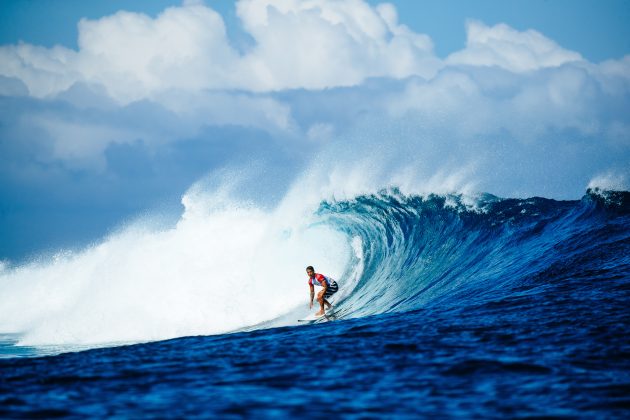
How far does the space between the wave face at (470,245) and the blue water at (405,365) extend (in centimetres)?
14

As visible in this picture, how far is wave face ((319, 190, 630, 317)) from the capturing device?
394 inches

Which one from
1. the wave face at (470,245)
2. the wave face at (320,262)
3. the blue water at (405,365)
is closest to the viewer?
the blue water at (405,365)

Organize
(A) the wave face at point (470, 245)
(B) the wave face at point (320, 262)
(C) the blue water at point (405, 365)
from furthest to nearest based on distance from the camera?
(B) the wave face at point (320, 262)
(A) the wave face at point (470, 245)
(C) the blue water at point (405, 365)

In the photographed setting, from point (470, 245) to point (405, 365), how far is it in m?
10.4

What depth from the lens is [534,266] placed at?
1082cm

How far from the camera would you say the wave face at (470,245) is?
10.0 meters

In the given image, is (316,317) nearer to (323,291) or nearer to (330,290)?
(323,291)

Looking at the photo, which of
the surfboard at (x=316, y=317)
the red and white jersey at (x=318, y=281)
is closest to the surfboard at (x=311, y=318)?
the surfboard at (x=316, y=317)

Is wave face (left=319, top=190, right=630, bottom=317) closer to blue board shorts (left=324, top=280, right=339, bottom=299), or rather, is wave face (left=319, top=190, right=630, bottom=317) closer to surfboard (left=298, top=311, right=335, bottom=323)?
surfboard (left=298, top=311, right=335, bottom=323)

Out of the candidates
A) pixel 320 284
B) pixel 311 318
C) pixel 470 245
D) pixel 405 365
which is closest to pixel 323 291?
pixel 320 284

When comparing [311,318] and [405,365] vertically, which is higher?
[311,318]

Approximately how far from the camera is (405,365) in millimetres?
4930

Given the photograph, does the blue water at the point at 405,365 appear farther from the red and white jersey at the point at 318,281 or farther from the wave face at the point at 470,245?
the red and white jersey at the point at 318,281

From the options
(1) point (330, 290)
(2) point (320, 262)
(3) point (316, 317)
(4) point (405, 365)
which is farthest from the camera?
(2) point (320, 262)
